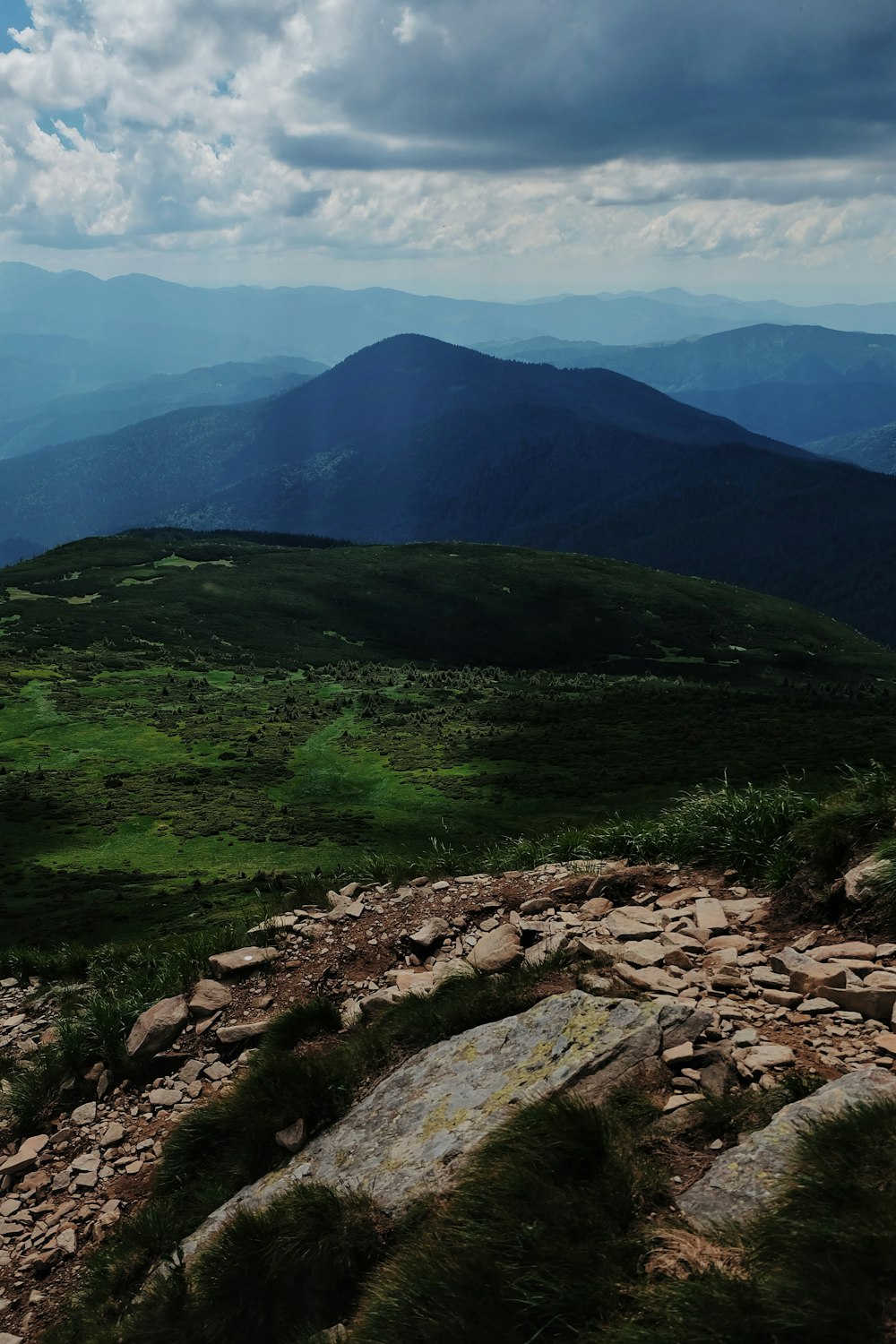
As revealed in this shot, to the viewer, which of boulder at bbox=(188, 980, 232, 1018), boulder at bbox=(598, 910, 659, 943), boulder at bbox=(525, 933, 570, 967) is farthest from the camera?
boulder at bbox=(188, 980, 232, 1018)

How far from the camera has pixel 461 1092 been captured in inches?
289

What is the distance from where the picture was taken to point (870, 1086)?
Answer: 5.80 m

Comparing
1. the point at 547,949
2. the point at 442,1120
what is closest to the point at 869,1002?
the point at 547,949

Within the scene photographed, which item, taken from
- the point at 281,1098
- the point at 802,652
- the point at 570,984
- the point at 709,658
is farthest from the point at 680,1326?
the point at 802,652

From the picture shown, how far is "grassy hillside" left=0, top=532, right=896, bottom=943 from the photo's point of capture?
4184 centimetres

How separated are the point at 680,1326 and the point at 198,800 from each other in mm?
51638

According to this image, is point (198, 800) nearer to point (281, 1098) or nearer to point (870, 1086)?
point (281, 1098)

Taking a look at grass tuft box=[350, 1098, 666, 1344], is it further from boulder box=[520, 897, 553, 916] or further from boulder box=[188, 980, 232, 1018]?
boulder box=[188, 980, 232, 1018]

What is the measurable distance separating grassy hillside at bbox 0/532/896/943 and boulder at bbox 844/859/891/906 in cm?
675

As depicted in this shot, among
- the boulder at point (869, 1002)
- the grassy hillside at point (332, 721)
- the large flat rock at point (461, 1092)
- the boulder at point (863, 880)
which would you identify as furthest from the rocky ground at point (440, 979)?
the grassy hillside at point (332, 721)

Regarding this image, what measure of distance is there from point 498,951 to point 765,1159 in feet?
15.1

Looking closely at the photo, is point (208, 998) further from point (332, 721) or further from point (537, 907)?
point (332, 721)

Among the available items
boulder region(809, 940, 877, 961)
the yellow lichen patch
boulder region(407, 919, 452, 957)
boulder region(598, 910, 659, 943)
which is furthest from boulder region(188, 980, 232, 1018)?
boulder region(809, 940, 877, 961)

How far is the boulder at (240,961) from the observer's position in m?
11.4
